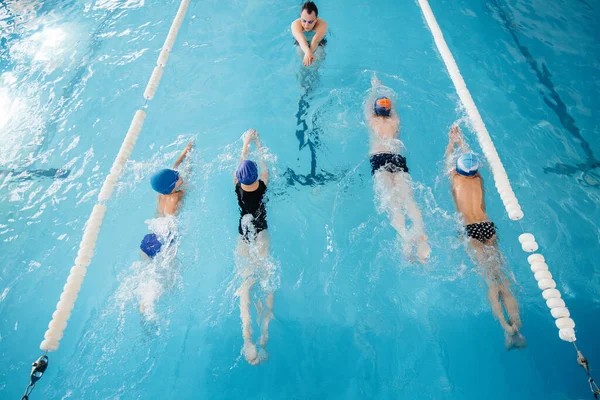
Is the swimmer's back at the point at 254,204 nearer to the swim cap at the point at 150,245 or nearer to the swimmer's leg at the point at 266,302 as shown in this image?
the swimmer's leg at the point at 266,302

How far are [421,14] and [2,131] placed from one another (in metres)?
7.92

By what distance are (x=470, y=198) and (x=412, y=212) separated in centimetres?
69

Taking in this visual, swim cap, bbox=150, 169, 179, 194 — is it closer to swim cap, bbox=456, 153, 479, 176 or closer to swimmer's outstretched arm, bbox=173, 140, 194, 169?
swimmer's outstretched arm, bbox=173, 140, 194, 169

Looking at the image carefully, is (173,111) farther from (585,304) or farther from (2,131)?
(585,304)

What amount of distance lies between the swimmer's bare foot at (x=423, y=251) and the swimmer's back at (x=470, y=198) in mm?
560

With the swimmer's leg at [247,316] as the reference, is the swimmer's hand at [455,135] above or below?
above

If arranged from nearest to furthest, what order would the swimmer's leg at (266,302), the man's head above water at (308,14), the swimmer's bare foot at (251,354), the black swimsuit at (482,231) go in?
the swimmer's bare foot at (251,354)
the swimmer's leg at (266,302)
the black swimsuit at (482,231)
the man's head above water at (308,14)

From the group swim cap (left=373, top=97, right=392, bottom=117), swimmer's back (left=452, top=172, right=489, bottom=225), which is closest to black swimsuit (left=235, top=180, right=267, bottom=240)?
swim cap (left=373, top=97, right=392, bottom=117)

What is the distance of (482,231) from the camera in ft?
13.7

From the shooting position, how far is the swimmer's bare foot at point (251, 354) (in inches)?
152

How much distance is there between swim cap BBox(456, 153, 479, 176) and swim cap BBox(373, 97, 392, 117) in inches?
51.4

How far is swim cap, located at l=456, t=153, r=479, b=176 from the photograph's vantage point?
4379 mm

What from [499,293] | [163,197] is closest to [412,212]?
[499,293]

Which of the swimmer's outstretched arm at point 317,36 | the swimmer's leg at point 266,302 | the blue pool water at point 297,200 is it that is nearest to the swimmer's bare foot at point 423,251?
the blue pool water at point 297,200
